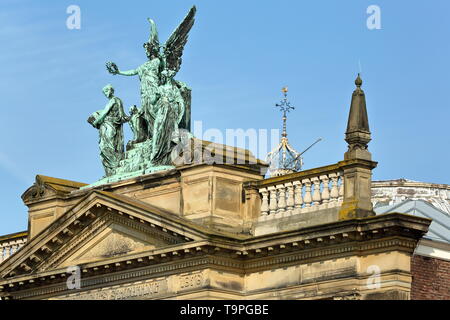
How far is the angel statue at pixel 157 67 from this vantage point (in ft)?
158

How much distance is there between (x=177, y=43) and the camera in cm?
4906

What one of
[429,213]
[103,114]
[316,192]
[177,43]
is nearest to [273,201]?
[316,192]

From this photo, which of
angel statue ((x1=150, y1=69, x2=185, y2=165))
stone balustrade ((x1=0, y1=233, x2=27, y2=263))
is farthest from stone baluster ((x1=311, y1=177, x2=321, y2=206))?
stone balustrade ((x1=0, y1=233, x2=27, y2=263))

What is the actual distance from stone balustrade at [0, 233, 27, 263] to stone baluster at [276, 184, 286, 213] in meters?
10.4

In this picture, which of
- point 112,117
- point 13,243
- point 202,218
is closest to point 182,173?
point 202,218

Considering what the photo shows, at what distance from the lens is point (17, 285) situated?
48531mm

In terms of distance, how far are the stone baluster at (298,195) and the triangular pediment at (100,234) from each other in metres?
2.46

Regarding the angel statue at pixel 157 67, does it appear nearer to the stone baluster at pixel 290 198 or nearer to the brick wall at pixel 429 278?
the stone baluster at pixel 290 198

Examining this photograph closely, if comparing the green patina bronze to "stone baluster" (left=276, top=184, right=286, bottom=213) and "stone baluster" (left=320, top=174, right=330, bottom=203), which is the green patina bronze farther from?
"stone baluster" (left=320, top=174, right=330, bottom=203)

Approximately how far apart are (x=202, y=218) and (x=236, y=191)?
1212 millimetres

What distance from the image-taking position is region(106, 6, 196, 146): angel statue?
4803cm

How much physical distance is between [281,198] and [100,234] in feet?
19.7

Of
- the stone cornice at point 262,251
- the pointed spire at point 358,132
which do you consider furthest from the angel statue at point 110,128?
the pointed spire at point 358,132
